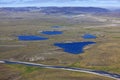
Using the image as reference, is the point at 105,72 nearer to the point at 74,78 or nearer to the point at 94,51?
the point at 74,78

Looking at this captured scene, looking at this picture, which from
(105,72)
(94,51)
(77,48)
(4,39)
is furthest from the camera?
(4,39)

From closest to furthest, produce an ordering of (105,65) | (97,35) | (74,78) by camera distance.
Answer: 1. (74,78)
2. (105,65)
3. (97,35)

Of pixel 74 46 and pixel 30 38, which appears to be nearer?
pixel 74 46

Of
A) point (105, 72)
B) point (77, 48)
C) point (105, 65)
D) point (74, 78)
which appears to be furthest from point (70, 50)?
point (74, 78)

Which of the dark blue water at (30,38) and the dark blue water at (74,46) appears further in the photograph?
the dark blue water at (30,38)

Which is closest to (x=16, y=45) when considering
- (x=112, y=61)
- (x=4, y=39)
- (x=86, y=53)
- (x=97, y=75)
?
(x=4, y=39)

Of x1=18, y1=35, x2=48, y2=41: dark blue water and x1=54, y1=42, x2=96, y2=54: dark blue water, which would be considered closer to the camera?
x1=54, y1=42, x2=96, y2=54: dark blue water

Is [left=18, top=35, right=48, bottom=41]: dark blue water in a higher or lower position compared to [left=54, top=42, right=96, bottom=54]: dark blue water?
higher

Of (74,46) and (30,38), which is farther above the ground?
(30,38)

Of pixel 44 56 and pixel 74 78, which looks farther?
pixel 44 56

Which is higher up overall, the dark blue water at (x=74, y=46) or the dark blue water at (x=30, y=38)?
the dark blue water at (x=30, y=38)
